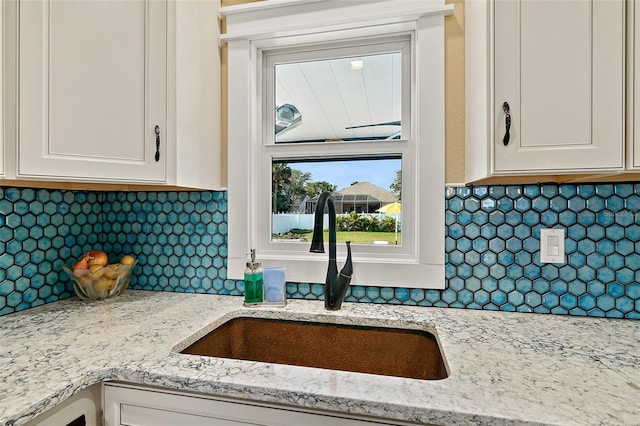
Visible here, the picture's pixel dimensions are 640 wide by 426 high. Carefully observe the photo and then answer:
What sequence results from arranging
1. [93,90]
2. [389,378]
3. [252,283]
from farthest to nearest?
[252,283] → [93,90] → [389,378]

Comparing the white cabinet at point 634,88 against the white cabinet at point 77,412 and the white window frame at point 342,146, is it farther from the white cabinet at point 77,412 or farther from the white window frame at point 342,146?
the white cabinet at point 77,412

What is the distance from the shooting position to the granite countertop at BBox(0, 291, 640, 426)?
688mm

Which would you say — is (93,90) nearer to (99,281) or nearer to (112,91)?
(112,91)

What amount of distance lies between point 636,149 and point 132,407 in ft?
4.74

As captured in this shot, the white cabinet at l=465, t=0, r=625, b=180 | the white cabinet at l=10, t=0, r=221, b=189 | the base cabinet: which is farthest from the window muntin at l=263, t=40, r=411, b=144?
the base cabinet

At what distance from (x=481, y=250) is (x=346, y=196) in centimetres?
59

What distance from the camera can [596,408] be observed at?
67 cm

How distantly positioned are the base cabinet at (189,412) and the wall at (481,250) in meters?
0.68

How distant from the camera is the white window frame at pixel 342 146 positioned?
135cm

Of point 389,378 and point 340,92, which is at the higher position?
point 340,92

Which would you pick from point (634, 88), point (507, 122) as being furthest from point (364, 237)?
point (634, 88)

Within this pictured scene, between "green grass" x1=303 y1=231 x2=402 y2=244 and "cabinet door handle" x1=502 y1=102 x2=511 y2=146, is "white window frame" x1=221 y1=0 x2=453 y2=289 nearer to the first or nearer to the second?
"green grass" x1=303 y1=231 x2=402 y2=244

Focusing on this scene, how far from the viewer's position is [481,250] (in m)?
1.31

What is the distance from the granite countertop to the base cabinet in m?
0.04
